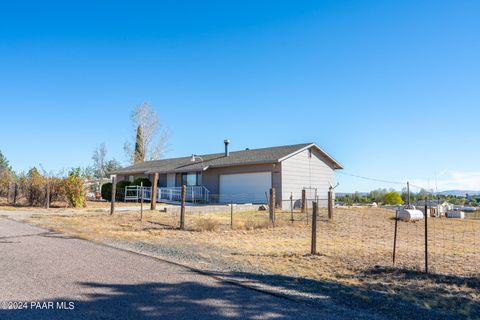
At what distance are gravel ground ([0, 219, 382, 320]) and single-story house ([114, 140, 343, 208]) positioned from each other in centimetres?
1643

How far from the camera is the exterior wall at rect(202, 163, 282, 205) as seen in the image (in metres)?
23.3

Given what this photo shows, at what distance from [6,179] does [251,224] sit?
23107mm

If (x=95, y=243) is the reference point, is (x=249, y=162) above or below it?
above

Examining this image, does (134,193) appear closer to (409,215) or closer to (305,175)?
(305,175)

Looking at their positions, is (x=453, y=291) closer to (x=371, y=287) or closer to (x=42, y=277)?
(x=371, y=287)

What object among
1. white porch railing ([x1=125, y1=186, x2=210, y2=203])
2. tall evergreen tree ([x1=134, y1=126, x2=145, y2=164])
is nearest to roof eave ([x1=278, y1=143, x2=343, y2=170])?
white porch railing ([x1=125, y1=186, x2=210, y2=203])

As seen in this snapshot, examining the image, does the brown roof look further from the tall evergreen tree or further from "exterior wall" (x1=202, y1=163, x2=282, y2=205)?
the tall evergreen tree

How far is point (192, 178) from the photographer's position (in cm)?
2911

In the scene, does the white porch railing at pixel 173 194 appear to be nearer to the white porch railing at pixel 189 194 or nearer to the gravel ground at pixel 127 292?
the white porch railing at pixel 189 194

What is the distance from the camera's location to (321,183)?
26.9 m

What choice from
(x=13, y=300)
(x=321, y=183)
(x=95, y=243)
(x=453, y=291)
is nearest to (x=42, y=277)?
(x=13, y=300)

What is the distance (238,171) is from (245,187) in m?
1.30

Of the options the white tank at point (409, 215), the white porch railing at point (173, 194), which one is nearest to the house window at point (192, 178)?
the white porch railing at point (173, 194)

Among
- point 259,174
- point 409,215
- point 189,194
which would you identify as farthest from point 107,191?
point 409,215
